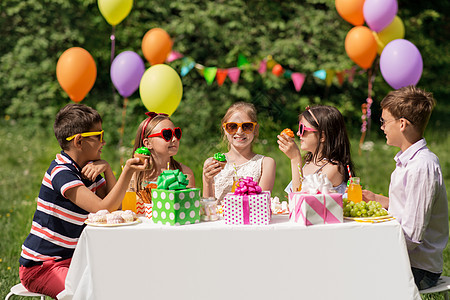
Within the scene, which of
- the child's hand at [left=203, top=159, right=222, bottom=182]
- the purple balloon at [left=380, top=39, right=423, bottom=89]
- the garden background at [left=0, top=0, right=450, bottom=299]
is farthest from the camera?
the garden background at [left=0, top=0, right=450, bottom=299]

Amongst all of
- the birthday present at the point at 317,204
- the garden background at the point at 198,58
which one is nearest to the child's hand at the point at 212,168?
the birthday present at the point at 317,204

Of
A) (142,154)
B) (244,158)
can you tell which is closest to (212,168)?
(142,154)

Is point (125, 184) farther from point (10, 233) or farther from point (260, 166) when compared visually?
point (10, 233)

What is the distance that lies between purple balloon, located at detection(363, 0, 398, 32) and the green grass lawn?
208 cm

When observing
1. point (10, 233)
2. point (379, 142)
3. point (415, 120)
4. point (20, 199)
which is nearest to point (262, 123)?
point (379, 142)

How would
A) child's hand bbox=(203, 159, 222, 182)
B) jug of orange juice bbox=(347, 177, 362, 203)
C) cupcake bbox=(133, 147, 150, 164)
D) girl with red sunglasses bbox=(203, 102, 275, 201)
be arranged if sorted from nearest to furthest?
cupcake bbox=(133, 147, 150, 164) → jug of orange juice bbox=(347, 177, 362, 203) → child's hand bbox=(203, 159, 222, 182) → girl with red sunglasses bbox=(203, 102, 275, 201)

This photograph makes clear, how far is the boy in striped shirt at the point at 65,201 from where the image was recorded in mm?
2777

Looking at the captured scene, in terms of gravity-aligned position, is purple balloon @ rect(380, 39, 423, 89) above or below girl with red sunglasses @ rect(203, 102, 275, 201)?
above

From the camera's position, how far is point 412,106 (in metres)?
2.78

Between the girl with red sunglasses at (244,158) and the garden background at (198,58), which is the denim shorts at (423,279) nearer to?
the girl with red sunglasses at (244,158)

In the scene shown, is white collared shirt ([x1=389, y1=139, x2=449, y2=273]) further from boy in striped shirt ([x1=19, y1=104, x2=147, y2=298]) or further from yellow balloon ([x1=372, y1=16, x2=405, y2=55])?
yellow balloon ([x1=372, y1=16, x2=405, y2=55])

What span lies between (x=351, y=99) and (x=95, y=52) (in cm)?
559

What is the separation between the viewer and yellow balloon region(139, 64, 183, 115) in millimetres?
5798

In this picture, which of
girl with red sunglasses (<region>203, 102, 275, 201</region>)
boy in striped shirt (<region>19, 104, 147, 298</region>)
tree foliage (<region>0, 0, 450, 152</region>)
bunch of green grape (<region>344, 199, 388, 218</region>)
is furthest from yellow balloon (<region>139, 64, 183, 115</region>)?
tree foliage (<region>0, 0, 450, 152</region>)
